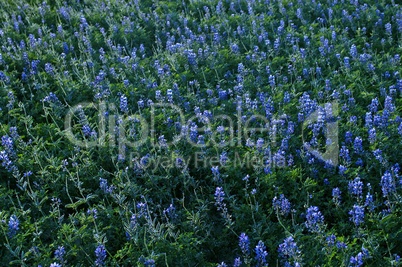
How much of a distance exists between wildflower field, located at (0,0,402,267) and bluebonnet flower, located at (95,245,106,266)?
0.8 inches

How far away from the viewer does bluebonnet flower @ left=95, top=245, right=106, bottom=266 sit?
3.30 meters

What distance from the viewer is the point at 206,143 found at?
4578 mm

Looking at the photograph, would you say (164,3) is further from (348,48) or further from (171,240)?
(171,240)

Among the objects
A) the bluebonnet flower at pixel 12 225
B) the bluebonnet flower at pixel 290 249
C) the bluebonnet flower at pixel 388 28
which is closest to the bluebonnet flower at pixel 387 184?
the bluebonnet flower at pixel 290 249

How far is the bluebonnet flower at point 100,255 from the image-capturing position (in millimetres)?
3299

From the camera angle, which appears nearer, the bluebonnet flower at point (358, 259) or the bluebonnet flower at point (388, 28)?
the bluebonnet flower at point (358, 259)

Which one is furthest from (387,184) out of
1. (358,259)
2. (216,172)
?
(216,172)

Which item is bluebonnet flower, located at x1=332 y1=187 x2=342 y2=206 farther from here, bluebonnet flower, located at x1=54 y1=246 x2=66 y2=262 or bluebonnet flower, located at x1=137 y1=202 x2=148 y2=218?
bluebonnet flower, located at x1=54 y1=246 x2=66 y2=262

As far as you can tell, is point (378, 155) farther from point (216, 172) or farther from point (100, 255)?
point (100, 255)

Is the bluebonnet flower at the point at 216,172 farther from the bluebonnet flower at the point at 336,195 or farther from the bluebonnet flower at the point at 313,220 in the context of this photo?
the bluebonnet flower at the point at 336,195

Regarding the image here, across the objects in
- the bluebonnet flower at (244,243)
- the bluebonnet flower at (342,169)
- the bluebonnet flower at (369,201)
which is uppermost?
the bluebonnet flower at (342,169)

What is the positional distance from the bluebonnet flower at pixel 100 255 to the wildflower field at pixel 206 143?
20 millimetres

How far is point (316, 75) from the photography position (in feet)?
19.4

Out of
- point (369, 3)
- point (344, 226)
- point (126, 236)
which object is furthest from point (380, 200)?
point (369, 3)
